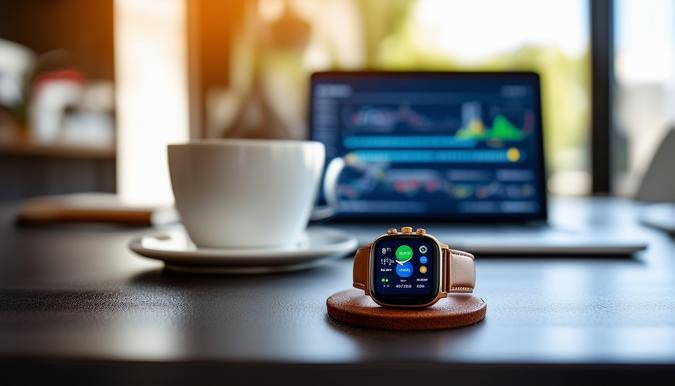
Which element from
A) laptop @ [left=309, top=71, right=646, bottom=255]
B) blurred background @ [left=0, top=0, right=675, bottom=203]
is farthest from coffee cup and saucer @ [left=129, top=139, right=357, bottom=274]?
blurred background @ [left=0, top=0, right=675, bottom=203]

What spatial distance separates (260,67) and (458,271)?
13.3 feet

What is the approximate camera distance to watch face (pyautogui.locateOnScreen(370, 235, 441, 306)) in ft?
1.43

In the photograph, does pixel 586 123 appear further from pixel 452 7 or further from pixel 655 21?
pixel 452 7

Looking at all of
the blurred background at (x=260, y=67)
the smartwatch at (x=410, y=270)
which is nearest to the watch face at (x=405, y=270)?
the smartwatch at (x=410, y=270)

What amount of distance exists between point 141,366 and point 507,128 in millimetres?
846

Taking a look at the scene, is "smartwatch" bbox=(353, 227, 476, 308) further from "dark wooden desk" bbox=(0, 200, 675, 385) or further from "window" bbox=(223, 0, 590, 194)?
"window" bbox=(223, 0, 590, 194)

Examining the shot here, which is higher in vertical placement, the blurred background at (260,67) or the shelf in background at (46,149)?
the blurred background at (260,67)

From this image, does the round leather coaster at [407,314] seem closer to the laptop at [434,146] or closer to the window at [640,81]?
the laptop at [434,146]

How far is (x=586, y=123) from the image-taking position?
3.07 meters

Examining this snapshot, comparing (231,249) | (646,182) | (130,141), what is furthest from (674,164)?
(130,141)

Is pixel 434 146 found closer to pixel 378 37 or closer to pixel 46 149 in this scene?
pixel 46 149

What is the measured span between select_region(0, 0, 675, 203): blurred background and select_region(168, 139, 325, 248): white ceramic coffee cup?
4.01ft

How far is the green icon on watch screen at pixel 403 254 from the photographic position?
1.50 feet

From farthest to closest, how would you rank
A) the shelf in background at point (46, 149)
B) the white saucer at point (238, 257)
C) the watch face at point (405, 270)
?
1. the shelf in background at point (46, 149)
2. the white saucer at point (238, 257)
3. the watch face at point (405, 270)
